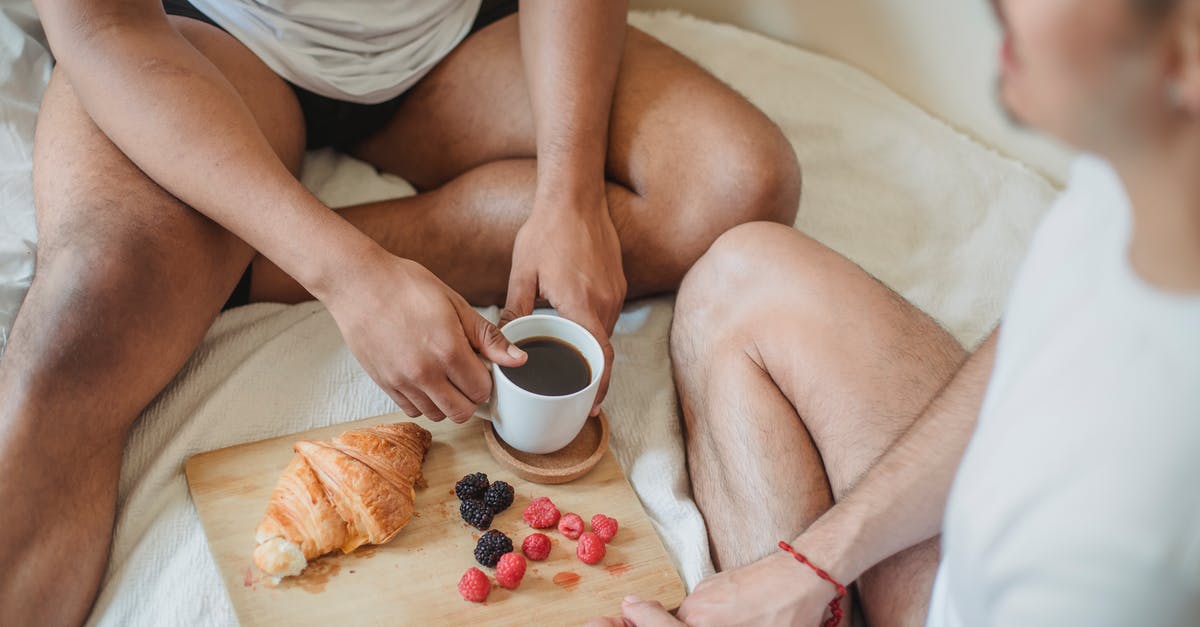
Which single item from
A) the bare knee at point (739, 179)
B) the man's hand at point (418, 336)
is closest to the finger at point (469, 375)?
the man's hand at point (418, 336)

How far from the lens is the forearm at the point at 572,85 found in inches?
52.2

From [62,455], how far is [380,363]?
13.9 inches

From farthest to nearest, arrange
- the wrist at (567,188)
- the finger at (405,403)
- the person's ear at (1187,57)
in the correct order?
the wrist at (567,188), the finger at (405,403), the person's ear at (1187,57)

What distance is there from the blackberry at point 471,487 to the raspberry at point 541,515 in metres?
0.06

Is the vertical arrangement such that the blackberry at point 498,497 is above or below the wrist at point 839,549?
below

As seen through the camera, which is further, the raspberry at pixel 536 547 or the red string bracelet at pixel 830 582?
the raspberry at pixel 536 547

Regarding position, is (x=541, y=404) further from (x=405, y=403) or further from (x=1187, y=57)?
(x=1187, y=57)

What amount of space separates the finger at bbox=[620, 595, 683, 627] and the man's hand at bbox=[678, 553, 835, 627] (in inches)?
1.0

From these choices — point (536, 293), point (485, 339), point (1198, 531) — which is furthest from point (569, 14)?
point (1198, 531)

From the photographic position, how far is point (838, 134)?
1.78 m

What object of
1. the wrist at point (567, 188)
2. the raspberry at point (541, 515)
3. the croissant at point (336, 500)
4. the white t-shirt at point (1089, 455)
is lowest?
the raspberry at point (541, 515)

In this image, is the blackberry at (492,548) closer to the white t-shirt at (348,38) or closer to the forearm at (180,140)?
the forearm at (180,140)

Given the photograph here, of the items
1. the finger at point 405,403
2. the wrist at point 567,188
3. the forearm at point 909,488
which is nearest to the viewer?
the forearm at point 909,488

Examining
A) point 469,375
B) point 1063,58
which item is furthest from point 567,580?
point 1063,58
